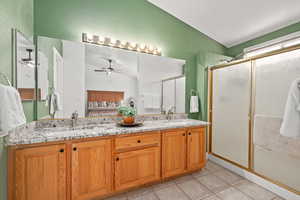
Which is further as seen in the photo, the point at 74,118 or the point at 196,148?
the point at 196,148

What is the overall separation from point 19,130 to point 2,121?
0.70 metres

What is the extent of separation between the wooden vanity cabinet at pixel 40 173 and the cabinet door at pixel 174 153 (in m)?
1.21

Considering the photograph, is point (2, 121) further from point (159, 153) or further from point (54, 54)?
point (159, 153)

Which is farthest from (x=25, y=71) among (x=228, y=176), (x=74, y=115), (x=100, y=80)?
(x=228, y=176)

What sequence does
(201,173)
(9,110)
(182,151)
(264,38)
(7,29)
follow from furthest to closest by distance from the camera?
(264,38) < (201,173) < (182,151) < (7,29) < (9,110)

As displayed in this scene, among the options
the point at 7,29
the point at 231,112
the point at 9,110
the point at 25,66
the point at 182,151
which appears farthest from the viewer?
the point at 231,112

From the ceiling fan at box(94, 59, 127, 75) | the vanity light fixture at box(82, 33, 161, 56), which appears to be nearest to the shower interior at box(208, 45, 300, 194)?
the vanity light fixture at box(82, 33, 161, 56)

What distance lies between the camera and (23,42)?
4.61ft

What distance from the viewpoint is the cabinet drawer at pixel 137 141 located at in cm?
159

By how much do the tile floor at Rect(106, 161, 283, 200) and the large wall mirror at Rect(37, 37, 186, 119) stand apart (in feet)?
3.68

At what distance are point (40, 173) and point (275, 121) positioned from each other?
2.76 meters

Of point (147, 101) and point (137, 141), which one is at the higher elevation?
point (147, 101)

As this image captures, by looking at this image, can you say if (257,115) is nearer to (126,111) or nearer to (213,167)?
(213,167)

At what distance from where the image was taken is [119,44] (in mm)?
2121
